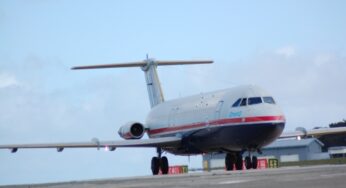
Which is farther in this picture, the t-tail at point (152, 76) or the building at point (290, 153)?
the building at point (290, 153)

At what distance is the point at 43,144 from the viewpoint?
39500 mm

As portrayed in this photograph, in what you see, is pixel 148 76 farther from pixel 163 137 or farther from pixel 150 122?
pixel 163 137

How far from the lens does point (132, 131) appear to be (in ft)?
146

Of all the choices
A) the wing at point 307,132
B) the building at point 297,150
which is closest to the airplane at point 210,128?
the wing at point 307,132

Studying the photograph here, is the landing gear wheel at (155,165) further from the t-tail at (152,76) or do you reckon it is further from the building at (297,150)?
the building at (297,150)

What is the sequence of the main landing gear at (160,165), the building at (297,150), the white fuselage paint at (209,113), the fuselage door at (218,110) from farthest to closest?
1. the building at (297,150)
2. the main landing gear at (160,165)
3. the fuselage door at (218,110)
4. the white fuselage paint at (209,113)

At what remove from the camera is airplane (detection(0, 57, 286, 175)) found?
36.5 m

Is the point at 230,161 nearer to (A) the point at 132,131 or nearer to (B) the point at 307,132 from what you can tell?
(B) the point at 307,132

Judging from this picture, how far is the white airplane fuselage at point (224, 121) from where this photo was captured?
36281 millimetres

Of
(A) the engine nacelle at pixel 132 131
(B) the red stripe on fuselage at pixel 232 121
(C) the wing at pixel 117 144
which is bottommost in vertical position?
(C) the wing at pixel 117 144

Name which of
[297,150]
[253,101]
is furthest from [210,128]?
[297,150]

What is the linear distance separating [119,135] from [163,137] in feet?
9.59

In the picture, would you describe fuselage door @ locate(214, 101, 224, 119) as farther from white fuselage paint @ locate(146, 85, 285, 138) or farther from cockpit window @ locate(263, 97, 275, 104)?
cockpit window @ locate(263, 97, 275, 104)

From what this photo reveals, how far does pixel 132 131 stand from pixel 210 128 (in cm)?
681
